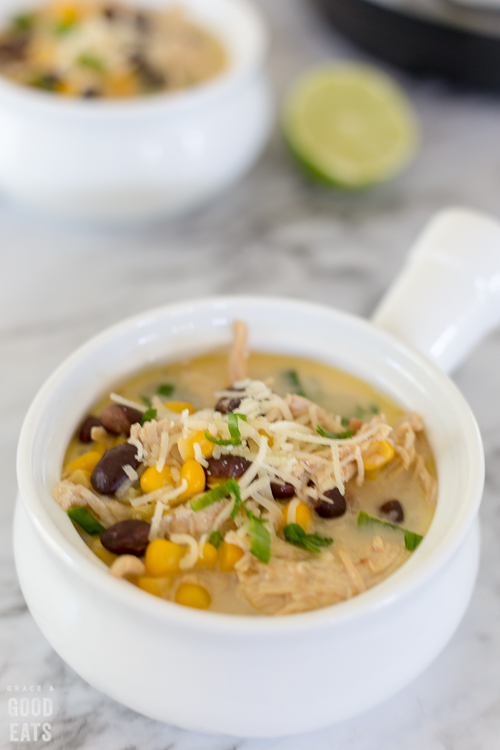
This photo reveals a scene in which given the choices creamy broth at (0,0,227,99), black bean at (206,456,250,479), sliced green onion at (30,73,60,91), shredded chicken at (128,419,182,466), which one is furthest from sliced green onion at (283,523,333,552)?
sliced green onion at (30,73,60,91)

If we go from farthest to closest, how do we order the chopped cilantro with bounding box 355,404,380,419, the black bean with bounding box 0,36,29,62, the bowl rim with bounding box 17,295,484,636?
1. the black bean with bounding box 0,36,29,62
2. the chopped cilantro with bounding box 355,404,380,419
3. the bowl rim with bounding box 17,295,484,636

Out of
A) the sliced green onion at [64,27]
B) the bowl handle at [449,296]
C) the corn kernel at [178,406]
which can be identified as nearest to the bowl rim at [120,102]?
the sliced green onion at [64,27]

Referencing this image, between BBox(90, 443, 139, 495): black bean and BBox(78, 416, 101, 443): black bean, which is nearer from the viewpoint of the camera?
BBox(90, 443, 139, 495): black bean

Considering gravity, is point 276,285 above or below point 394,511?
below

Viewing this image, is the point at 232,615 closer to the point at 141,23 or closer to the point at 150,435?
the point at 150,435

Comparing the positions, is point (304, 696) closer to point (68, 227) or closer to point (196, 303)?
point (196, 303)

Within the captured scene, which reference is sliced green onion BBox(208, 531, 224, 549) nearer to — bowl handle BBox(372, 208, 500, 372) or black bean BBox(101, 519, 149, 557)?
black bean BBox(101, 519, 149, 557)

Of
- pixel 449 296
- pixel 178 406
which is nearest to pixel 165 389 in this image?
pixel 178 406
